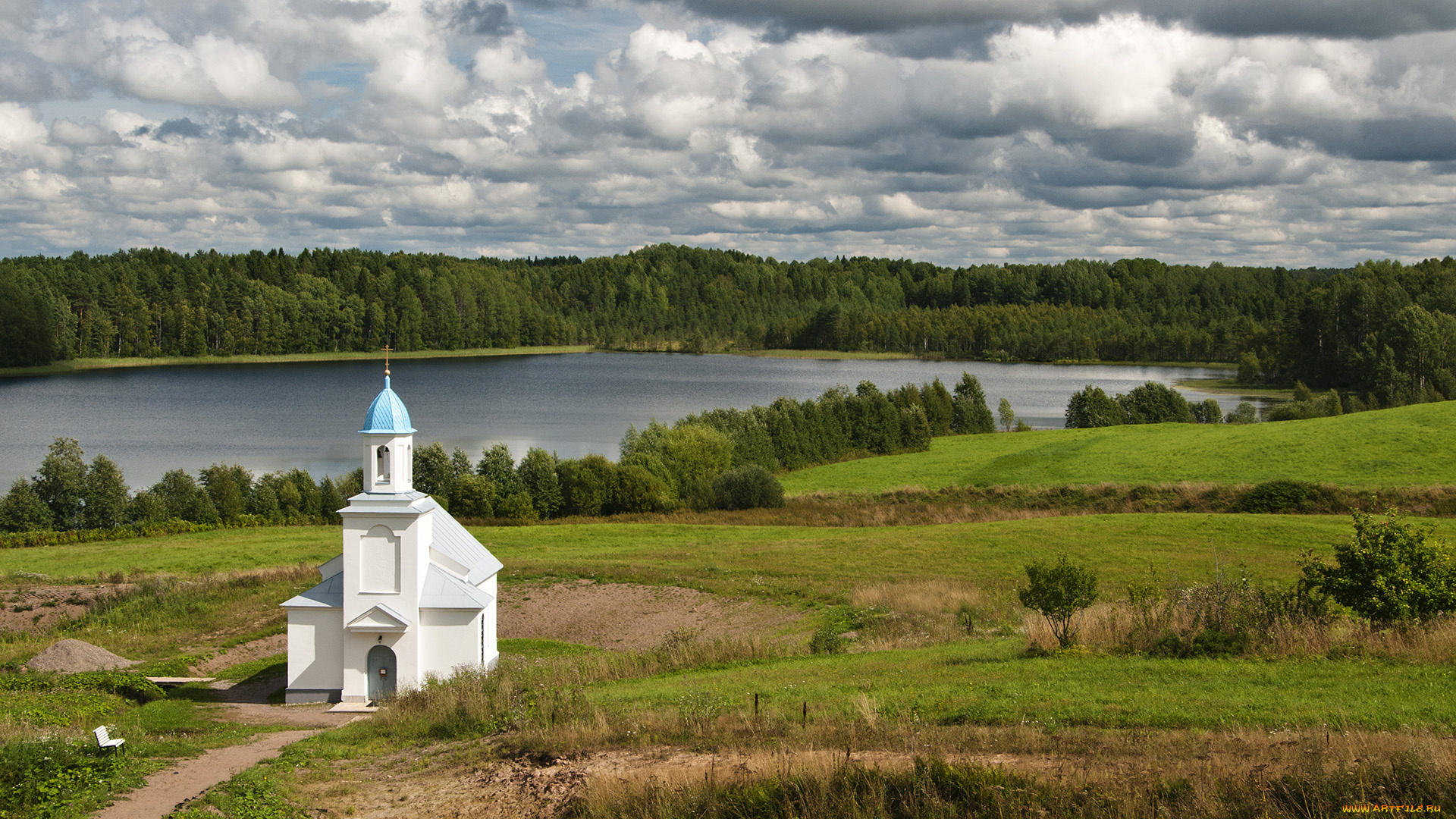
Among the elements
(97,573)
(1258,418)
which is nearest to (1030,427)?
(1258,418)

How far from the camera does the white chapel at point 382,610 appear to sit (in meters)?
19.2

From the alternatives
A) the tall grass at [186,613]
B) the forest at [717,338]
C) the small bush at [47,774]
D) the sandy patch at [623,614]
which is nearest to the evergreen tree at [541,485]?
the tall grass at [186,613]

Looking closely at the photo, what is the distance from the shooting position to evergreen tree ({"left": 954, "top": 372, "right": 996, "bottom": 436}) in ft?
249

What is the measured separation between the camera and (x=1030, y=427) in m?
78.9

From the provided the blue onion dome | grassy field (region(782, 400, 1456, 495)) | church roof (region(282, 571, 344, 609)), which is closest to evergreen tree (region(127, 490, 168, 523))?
grassy field (region(782, 400, 1456, 495))

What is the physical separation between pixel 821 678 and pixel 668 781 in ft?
17.3

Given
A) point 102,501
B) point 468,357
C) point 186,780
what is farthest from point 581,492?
point 468,357

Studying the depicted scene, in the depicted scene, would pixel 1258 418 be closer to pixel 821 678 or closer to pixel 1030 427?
pixel 1030 427

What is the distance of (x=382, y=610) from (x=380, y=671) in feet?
4.05

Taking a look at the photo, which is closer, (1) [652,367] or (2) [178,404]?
(2) [178,404]

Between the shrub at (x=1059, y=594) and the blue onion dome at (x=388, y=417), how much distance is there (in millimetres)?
11759

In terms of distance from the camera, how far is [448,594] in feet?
64.1

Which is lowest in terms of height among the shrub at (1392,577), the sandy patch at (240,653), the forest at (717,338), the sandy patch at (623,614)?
the sandy patch at (240,653)

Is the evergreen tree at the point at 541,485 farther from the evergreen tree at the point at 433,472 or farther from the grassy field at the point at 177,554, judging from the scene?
the grassy field at the point at 177,554
